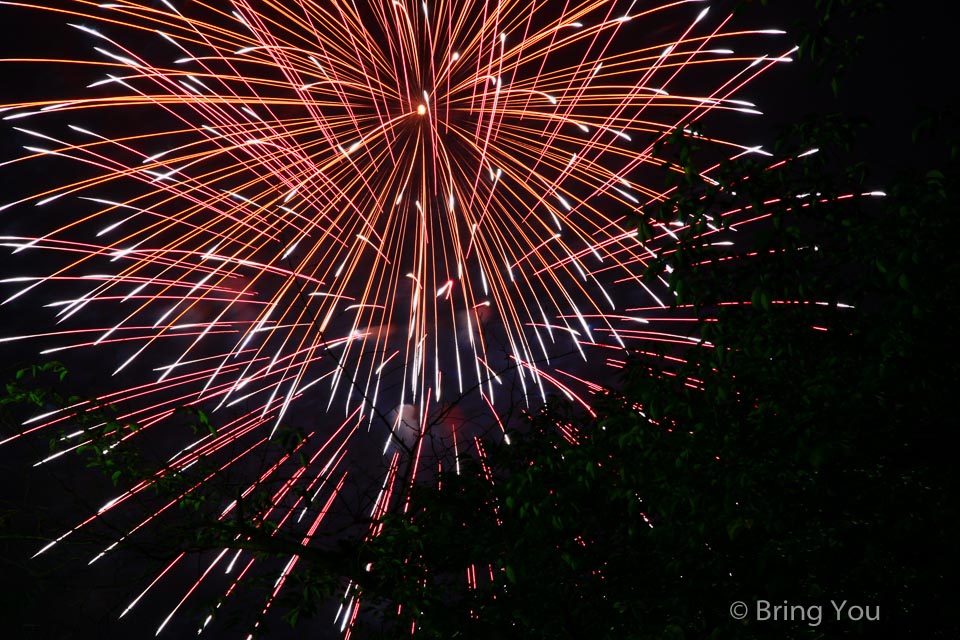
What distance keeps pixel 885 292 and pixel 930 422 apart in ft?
3.04

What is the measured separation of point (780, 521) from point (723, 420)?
880mm

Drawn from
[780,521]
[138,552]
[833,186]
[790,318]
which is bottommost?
[138,552]

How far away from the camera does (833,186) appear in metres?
5.14

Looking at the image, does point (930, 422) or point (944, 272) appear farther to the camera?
point (930, 422)

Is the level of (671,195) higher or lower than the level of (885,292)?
higher

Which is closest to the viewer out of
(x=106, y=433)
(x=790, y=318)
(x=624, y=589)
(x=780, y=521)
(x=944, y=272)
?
(x=944, y=272)

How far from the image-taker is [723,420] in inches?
208

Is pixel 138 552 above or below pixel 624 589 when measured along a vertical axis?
above

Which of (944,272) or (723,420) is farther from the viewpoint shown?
(723,420)

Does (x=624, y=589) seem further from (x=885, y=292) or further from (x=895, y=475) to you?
(x=885, y=292)

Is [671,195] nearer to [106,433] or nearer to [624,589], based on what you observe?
[624,589]

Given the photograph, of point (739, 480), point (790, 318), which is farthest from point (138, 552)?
point (790, 318)

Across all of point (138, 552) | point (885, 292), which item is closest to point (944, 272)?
point (885, 292)

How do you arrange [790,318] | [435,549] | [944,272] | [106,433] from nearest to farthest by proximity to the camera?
1. [944,272]
2. [790,318]
3. [106,433]
4. [435,549]
